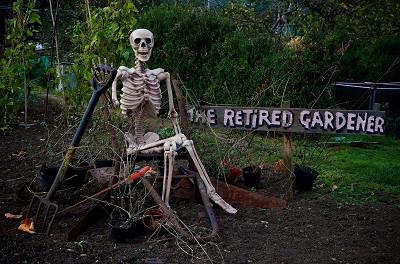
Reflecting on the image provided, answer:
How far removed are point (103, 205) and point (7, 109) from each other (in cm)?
520

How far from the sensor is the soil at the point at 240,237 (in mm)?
3842

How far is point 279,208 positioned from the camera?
5.10 metres

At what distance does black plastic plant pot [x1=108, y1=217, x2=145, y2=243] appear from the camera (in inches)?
161

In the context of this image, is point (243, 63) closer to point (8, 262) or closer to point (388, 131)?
point (388, 131)

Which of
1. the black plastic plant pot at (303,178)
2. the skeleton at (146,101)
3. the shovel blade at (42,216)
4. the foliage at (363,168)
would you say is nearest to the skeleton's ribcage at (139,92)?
the skeleton at (146,101)

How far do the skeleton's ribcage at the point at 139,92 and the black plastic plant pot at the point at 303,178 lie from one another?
6.09 ft

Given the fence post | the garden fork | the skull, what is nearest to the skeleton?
the skull

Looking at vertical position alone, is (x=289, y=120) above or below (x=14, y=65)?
below

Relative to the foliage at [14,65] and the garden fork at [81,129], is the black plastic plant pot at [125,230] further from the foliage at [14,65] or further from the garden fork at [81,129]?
the foliage at [14,65]

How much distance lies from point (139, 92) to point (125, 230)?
132 centimetres

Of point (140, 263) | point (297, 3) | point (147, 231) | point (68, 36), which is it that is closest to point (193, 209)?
point (147, 231)

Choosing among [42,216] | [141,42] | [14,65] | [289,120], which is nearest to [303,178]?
[289,120]

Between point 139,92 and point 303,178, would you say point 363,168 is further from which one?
point 139,92

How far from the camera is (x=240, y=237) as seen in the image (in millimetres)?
4277
